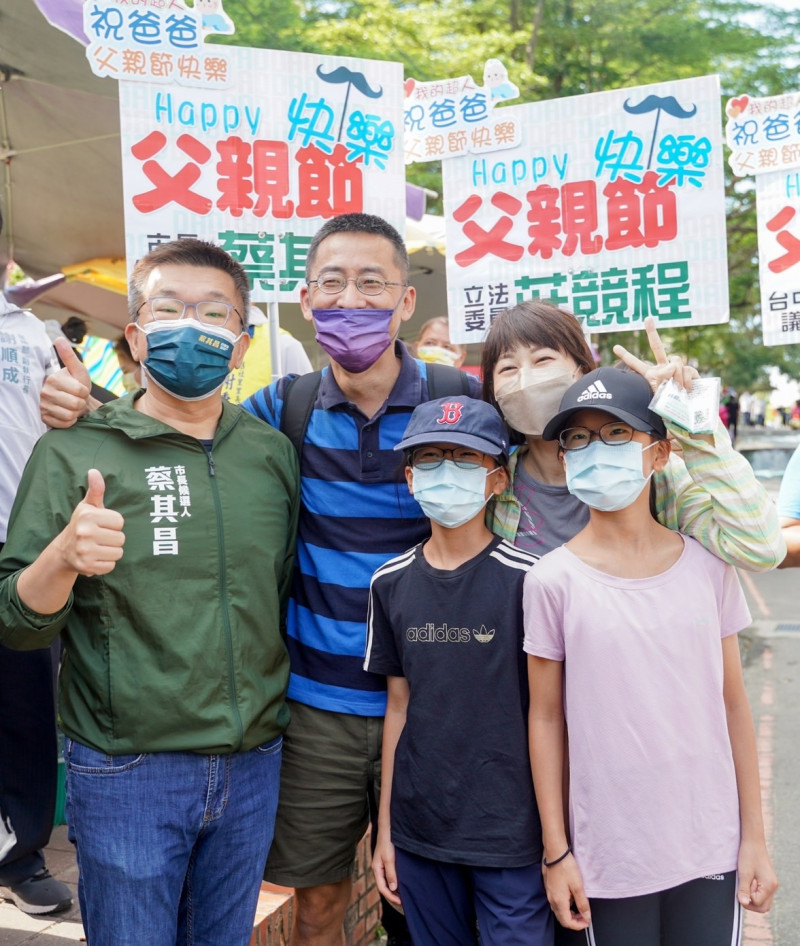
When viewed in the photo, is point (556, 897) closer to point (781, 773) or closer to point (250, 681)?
point (250, 681)

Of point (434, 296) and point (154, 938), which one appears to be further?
point (434, 296)

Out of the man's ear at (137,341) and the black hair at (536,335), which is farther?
the black hair at (536,335)

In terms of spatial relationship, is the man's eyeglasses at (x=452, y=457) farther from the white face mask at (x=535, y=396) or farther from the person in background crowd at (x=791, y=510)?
the person in background crowd at (x=791, y=510)

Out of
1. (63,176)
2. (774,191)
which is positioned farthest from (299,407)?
(63,176)

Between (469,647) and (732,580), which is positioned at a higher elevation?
(732,580)

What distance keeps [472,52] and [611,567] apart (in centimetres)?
1202

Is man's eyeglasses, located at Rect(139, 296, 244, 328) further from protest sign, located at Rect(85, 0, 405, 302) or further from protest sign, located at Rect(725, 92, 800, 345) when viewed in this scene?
protest sign, located at Rect(725, 92, 800, 345)

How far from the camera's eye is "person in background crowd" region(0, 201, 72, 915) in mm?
2969

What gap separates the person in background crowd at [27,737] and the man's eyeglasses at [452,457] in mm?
1360

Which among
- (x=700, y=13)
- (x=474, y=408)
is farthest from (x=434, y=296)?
(x=700, y=13)

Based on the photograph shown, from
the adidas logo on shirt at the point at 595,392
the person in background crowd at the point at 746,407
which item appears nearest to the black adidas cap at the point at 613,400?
the adidas logo on shirt at the point at 595,392

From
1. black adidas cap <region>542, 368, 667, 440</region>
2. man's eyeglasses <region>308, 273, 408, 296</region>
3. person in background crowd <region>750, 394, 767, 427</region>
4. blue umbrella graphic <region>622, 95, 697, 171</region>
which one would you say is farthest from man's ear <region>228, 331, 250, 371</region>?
person in background crowd <region>750, 394, 767, 427</region>

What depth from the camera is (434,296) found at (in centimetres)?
873

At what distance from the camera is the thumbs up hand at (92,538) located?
190cm
